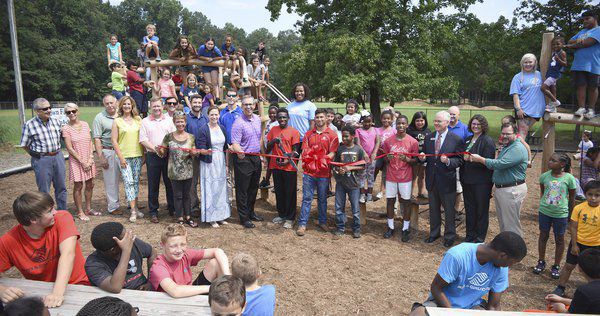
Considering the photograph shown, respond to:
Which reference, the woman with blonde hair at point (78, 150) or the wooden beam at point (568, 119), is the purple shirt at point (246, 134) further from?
the wooden beam at point (568, 119)

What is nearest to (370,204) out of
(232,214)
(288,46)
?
(232,214)

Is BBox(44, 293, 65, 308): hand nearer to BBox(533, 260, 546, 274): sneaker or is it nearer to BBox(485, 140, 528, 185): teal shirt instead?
BBox(485, 140, 528, 185): teal shirt

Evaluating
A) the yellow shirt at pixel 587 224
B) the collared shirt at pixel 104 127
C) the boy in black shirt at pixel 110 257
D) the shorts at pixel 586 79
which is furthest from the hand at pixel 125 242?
the shorts at pixel 586 79

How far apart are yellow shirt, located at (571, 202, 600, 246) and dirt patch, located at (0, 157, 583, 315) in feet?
2.62

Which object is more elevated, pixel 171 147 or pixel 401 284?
pixel 171 147

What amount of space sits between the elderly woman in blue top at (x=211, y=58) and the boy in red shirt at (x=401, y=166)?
5.46 m

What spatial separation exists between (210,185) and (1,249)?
3811 millimetres

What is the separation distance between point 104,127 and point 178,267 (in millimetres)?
4500

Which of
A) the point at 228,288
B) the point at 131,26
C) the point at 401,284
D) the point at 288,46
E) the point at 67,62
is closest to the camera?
the point at 228,288

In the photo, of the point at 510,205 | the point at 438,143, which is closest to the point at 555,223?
the point at 510,205

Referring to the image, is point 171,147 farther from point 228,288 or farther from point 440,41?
point 440,41

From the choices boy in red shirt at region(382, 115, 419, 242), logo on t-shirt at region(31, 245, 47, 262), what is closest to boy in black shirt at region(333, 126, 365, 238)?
boy in red shirt at region(382, 115, 419, 242)

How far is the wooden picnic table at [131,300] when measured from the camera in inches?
111

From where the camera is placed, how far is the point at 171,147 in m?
6.66
